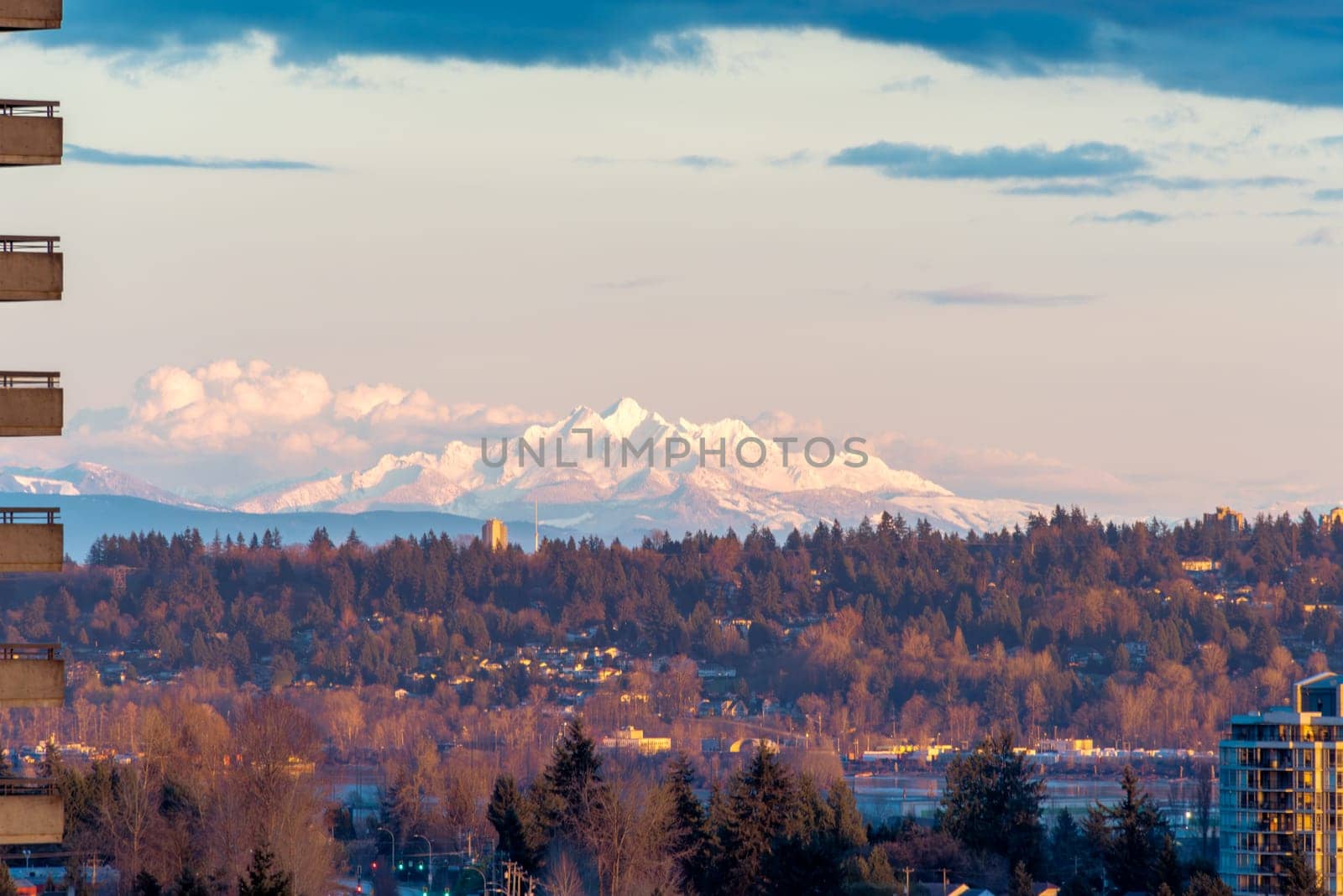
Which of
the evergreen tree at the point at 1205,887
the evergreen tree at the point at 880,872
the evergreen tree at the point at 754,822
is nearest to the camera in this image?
the evergreen tree at the point at 1205,887

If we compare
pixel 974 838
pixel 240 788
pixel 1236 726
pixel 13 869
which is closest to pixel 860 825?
pixel 974 838

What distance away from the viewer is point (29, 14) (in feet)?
132

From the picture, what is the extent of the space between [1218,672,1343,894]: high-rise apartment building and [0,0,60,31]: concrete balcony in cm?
12550

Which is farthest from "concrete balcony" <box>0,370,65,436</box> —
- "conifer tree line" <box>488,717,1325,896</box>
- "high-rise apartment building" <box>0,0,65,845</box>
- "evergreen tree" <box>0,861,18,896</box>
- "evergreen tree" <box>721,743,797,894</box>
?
"evergreen tree" <box>721,743,797,894</box>

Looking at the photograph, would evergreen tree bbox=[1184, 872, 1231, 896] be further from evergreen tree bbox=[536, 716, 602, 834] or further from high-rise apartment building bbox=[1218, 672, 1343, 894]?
evergreen tree bbox=[536, 716, 602, 834]

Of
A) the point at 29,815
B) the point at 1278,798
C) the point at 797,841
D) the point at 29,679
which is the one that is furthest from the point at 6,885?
the point at 1278,798

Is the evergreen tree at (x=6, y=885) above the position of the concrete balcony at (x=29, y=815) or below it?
below

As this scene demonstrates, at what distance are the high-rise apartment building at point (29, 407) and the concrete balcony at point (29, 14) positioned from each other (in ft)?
0.04

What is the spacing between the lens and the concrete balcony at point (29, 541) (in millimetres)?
40719

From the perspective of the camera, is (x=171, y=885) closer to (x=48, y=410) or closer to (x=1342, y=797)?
(x=1342, y=797)

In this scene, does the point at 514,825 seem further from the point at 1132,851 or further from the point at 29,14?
the point at 29,14

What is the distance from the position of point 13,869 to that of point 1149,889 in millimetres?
64139

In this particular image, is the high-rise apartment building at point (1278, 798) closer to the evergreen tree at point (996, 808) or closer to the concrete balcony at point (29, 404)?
the evergreen tree at point (996, 808)

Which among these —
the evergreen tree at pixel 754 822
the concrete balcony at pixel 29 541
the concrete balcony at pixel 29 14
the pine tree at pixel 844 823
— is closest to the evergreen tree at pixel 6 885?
the evergreen tree at pixel 754 822
